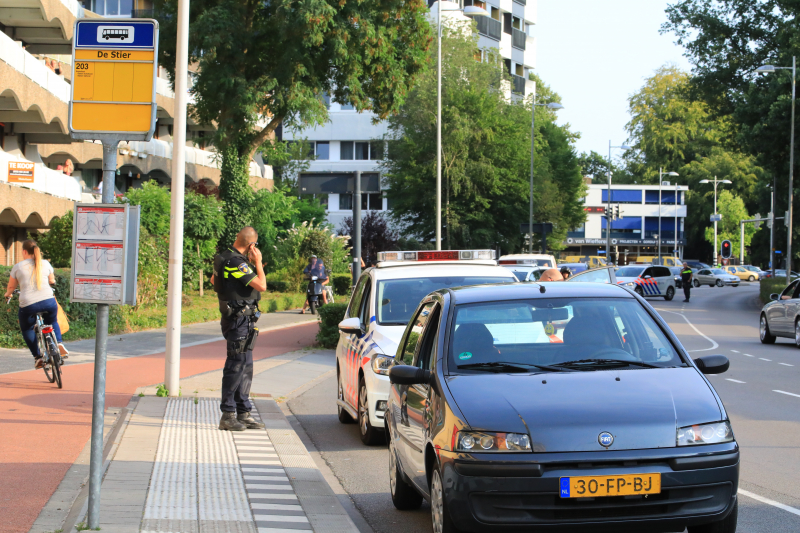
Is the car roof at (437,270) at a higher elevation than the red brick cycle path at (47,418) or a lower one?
higher

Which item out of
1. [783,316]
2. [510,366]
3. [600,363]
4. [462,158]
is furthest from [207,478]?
[462,158]

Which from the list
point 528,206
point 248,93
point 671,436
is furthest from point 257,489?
point 528,206

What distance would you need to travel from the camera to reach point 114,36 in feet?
18.9

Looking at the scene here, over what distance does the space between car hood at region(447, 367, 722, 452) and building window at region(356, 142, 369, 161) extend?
6672cm

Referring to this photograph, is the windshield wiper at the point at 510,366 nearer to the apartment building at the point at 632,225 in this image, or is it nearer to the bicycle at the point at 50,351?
the bicycle at the point at 50,351

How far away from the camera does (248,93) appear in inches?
1252

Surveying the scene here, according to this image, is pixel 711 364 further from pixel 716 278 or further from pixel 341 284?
pixel 716 278

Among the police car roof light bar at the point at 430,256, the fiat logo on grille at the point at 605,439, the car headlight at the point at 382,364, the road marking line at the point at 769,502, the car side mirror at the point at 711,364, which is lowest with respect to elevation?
the road marking line at the point at 769,502

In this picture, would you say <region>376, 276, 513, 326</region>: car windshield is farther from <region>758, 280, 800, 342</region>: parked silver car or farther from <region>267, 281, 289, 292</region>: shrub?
<region>267, 281, 289, 292</region>: shrub

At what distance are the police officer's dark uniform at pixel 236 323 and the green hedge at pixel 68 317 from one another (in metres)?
6.93

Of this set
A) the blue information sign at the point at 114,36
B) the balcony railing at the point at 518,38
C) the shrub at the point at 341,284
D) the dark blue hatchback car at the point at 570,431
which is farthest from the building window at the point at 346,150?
the dark blue hatchback car at the point at 570,431

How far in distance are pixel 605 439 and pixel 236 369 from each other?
210 inches

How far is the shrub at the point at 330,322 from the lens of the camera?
18.4 metres

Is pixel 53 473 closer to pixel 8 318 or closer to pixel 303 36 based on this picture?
pixel 8 318
